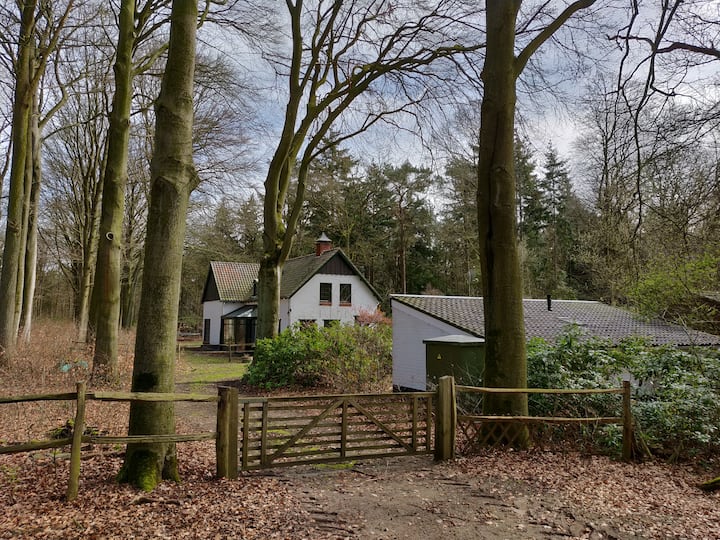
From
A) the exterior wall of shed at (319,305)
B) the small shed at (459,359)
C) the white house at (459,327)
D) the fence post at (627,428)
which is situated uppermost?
the exterior wall of shed at (319,305)

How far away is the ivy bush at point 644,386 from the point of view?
7.69 metres

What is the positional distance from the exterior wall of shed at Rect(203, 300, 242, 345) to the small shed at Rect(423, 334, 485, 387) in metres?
23.0

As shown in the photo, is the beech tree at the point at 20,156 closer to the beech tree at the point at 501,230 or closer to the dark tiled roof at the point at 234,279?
the beech tree at the point at 501,230

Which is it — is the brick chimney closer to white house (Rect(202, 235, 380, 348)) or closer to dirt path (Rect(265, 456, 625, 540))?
white house (Rect(202, 235, 380, 348))

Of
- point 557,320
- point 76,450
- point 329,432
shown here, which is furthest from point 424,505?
point 557,320

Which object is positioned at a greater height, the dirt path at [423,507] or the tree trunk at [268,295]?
the tree trunk at [268,295]

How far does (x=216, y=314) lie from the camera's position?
111 feet

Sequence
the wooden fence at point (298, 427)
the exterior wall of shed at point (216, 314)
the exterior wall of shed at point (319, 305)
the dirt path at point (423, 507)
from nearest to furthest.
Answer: the dirt path at point (423, 507), the wooden fence at point (298, 427), the exterior wall of shed at point (319, 305), the exterior wall of shed at point (216, 314)

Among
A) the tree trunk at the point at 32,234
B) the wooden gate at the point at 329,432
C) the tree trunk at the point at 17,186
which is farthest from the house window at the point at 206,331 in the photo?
the wooden gate at the point at 329,432

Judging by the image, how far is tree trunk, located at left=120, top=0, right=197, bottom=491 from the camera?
17.4 ft

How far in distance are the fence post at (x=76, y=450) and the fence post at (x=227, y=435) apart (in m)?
1.36

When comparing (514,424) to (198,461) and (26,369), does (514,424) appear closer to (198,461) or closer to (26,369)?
(198,461)

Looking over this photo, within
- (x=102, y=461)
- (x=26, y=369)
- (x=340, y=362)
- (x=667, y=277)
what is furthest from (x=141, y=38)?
(x=667, y=277)

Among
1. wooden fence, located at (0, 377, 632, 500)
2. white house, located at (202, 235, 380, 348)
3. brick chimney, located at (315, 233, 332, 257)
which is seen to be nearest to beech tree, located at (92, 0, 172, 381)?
wooden fence, located at (0, 377, 632, 500)
